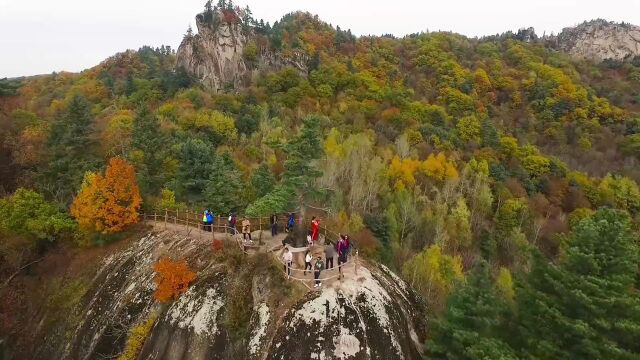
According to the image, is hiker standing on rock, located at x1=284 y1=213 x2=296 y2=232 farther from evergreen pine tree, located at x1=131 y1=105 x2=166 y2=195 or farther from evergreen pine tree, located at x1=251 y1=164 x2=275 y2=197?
evergreen pine tree, located at x1=131 y1=105 x2=166 y2=195

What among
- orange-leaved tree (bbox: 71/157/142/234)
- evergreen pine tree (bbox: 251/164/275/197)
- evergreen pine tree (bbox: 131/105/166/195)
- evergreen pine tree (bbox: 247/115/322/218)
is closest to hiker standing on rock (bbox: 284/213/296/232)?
evergreen pine tree (bbox: 247/115/322/218)

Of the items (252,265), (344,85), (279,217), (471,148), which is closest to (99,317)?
(252,265)

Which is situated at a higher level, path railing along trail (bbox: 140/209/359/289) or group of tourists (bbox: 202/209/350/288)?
group of tourists (bbox: 202/209/350/288)

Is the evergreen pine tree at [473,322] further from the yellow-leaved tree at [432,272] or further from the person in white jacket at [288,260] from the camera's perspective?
the yellow-leaved tree at [432,272]

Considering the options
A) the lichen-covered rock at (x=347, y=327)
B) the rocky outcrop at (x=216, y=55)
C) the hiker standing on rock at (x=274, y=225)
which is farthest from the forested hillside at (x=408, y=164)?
the rocky outcrop at (x=216, y=55)

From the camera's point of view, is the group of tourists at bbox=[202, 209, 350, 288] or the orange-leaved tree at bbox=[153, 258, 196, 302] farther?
the orange-leaved tree at bbox=[153, 258, 196, 302]

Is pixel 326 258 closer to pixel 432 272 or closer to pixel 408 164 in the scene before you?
pixel 432 272

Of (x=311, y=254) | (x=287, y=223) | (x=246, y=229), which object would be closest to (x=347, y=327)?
(x=311, y=254)

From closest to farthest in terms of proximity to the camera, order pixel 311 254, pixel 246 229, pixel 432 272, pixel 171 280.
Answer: pixel 171 280, pixel 311 254, pixel 246 229, pixel 432 272
